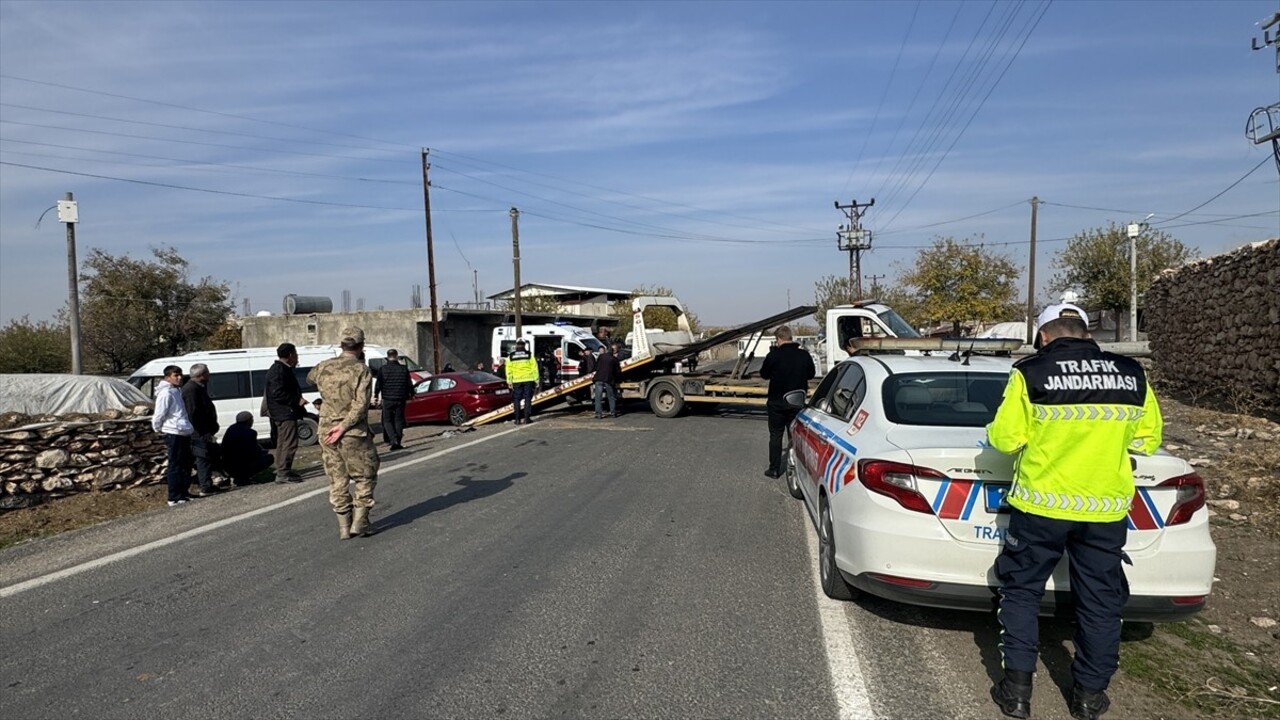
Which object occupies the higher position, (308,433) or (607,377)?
(607,377)

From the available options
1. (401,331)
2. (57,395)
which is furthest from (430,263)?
(57,395)

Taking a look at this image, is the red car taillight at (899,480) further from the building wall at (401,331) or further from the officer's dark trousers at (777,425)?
the building wall at (401,331)

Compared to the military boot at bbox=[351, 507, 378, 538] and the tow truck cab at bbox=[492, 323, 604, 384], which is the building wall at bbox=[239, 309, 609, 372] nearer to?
the tow truck cab at bbox=[492, 323, 604, 384]

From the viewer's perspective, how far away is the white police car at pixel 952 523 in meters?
3.75

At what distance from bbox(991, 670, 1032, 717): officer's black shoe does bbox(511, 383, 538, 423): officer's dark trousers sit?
43.4 ft

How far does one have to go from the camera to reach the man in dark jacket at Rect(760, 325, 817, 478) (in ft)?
28.9

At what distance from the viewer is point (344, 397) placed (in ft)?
21.8

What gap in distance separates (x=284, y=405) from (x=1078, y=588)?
29.3 ft

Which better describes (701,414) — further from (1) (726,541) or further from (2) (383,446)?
(1) (726,541)

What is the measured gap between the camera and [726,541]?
6289 millimetres

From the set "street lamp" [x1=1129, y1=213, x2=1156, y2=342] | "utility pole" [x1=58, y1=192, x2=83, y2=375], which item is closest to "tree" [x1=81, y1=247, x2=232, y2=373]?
"utility pole" [x1=58, y1=192, x2=83, y2=375]

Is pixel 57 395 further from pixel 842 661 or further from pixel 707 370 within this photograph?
pixel 842 661

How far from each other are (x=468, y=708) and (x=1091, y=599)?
2.81 meters

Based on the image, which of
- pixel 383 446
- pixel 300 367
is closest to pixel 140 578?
pixel 383 446
